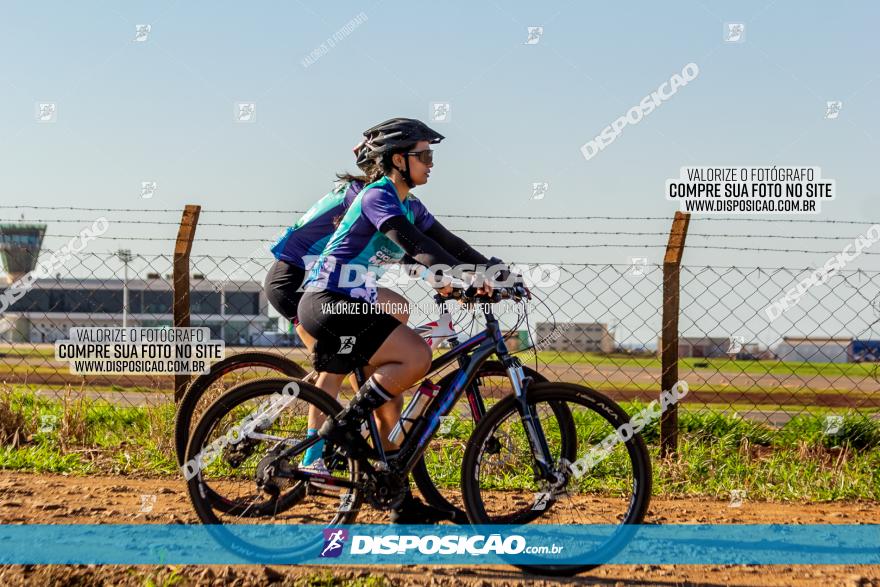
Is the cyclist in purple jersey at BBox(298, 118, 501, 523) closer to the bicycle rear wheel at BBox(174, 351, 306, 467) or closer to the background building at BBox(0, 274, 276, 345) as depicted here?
the bicycle rear wheel at BBox(174, 351, 306, 467)

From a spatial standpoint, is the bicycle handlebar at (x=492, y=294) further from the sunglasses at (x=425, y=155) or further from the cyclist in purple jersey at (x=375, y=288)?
the sunglasses at (x=425, y=155)

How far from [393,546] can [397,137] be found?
1917mm

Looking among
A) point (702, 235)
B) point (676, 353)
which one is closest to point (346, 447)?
point (676, 353)

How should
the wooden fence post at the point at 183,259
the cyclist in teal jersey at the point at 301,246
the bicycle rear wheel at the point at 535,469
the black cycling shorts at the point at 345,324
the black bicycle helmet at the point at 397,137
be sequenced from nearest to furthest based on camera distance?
the bicycle rear wheel at the point at 535,469, the black cycling shorts at the point at 345,324, the black bicycle helmet at the point at 397,137, the cyclist in teal jersey at the point at 301,246, the wooden fence post at the point at 183,259

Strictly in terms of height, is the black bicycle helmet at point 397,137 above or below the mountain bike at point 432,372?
above

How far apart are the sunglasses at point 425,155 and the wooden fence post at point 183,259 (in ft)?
A: 11.4

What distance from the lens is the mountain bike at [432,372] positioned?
179 inches

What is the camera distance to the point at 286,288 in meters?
5.16

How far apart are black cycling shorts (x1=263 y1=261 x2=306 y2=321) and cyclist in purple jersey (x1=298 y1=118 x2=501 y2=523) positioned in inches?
25.7

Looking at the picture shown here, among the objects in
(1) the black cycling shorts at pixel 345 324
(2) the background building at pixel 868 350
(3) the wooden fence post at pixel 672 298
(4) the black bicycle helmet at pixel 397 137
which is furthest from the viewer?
(2) the background building at pixel 868 350

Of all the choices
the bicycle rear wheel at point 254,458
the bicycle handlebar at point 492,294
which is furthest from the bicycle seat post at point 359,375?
the bicycle handlebar at point 492,294

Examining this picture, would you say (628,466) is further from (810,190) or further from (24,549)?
(24,549)

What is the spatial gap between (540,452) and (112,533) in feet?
7.18

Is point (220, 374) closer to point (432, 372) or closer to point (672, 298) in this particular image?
point (432, 372)
